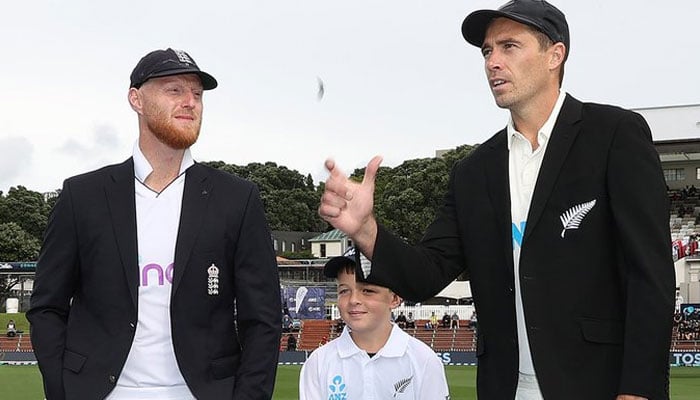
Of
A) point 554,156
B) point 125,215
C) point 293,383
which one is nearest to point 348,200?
point 554,156

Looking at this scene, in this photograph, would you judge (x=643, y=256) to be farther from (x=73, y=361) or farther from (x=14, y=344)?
(x=14, y=344)

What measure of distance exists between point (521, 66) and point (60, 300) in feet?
7.79

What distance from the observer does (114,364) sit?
430 cm

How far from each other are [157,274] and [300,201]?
90426 millimetres

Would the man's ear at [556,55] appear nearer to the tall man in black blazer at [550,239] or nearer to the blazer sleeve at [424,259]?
the tall man in black blazer at [550,239]

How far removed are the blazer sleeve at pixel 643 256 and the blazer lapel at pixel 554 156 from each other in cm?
18

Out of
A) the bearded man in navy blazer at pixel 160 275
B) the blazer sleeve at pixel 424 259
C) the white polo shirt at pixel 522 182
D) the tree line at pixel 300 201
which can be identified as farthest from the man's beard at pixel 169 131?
the tree line at pixel 300 201

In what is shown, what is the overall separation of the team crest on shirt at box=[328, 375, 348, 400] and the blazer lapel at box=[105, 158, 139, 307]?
173 cm

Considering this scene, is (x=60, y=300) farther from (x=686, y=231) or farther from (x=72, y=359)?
(x=686, y=231)

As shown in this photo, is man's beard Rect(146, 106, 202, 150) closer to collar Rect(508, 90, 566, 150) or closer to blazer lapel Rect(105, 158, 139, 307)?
blazer lapel Rect(105, 158, 139, 307)

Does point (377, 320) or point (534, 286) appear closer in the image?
point (534, 286)

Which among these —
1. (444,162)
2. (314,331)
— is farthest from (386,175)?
(314,331)

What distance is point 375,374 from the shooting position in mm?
5742

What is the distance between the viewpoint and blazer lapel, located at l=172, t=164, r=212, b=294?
14.5 ft
